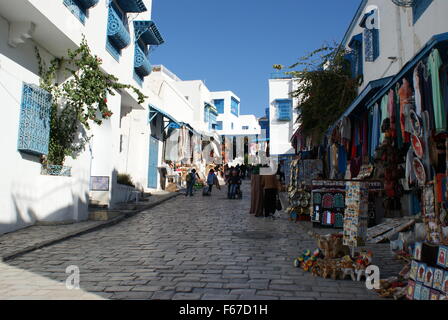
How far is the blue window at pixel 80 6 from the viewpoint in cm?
973

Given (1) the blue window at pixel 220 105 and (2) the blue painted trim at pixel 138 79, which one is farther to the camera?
(1) the blue window at pixel 220 105

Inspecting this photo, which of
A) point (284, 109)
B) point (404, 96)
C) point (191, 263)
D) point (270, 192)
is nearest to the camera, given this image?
point (404, 96)

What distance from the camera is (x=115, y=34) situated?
13039mm

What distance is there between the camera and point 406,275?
4.64 metres

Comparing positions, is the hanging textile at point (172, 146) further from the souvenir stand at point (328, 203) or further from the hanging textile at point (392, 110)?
the hanging textile at point (392, 110)

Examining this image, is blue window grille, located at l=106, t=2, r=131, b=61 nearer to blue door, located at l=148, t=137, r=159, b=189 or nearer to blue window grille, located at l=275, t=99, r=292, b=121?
blue door, located at l=148, t=137, r=159, b=189

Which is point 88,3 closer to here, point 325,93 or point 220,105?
point 325,93

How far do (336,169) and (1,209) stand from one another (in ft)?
30.2

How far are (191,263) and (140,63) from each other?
1237 cm

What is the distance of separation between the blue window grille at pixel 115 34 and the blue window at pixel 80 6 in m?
1.88

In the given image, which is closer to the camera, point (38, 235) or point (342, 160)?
point (38, 235)

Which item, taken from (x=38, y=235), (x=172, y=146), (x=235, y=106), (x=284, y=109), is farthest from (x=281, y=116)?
(x=235, y=106)

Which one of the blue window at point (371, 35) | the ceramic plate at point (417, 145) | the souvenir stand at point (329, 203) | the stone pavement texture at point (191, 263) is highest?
the blue window at point (371, 35)

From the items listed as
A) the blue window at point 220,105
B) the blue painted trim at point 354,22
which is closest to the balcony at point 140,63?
the blue painted trim at point 354,22
